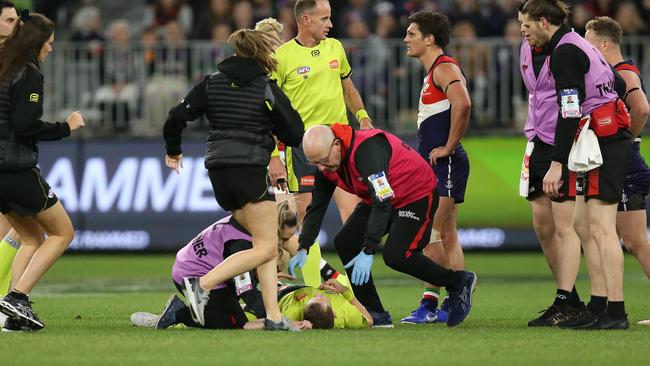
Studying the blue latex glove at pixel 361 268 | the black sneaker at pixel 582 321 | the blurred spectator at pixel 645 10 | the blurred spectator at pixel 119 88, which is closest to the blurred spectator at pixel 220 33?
the blurred spectator at pixel 119 88

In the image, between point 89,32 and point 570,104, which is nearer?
point 570,104

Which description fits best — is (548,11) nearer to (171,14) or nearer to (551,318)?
(551,318)

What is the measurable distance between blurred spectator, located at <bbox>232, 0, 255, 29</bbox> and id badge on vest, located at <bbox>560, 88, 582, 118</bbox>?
11936mm

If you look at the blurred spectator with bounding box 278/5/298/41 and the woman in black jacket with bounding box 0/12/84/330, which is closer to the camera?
the woman in black jacket with bounding box 0/12/84/330

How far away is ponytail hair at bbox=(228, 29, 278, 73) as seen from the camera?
32.1ft

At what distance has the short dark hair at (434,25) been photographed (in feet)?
36.7

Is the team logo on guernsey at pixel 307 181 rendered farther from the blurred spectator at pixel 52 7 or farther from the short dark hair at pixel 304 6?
the blurred spectator at pixel 52 7

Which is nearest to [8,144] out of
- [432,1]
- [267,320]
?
[267,320]

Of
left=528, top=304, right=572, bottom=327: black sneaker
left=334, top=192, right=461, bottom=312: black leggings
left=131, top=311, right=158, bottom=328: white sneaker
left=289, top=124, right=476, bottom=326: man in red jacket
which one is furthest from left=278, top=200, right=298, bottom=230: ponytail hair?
left=528, top=304, right=572, bottom=327: black sneaker

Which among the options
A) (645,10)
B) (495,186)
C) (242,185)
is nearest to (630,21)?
→ (645,10)

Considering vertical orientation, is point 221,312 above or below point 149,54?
below

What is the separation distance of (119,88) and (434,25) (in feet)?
33.5

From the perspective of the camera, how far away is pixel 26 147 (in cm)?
987

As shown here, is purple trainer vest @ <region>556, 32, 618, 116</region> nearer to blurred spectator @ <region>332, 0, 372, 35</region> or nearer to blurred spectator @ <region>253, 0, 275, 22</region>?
blurred spectator @ <region>332, 0, 372, 35</region>
